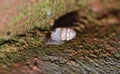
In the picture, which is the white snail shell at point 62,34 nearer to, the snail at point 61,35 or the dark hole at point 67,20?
the snail at point 61,35

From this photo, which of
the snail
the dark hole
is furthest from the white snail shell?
the dark hole

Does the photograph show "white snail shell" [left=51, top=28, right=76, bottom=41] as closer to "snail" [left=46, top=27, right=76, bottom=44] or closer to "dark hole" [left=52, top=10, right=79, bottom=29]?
"snail" [left=46, top=27, right=76, bottom=44]

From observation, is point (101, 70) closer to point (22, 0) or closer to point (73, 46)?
point (73, 46)

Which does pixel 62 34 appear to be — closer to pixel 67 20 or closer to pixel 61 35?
pixel 61 35

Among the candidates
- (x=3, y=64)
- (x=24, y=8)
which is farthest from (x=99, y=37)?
(x=3, y=64)

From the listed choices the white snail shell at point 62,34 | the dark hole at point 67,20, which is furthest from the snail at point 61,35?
the dark hole at point 67,20

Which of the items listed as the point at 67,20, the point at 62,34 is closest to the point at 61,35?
the point at 62,34

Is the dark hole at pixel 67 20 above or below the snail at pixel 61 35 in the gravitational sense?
above
